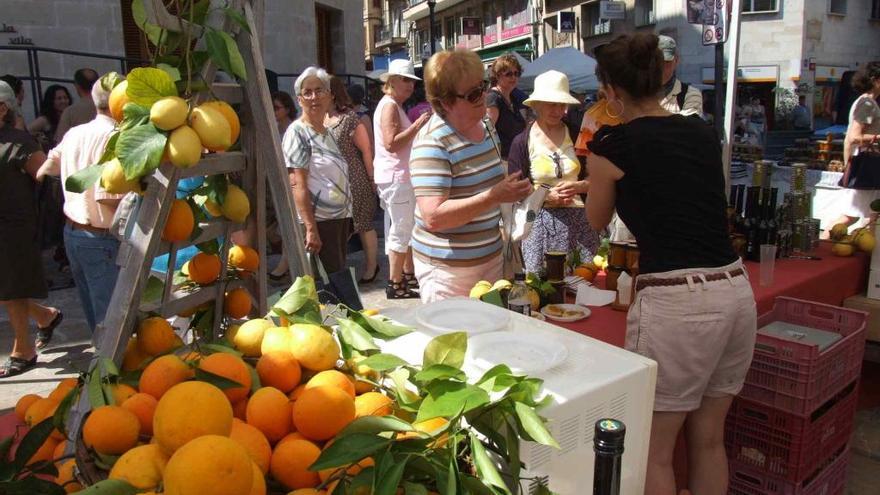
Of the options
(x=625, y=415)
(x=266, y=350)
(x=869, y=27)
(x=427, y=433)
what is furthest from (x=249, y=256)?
(x=869, y=27)

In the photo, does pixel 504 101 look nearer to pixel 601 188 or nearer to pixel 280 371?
pixel 601 188

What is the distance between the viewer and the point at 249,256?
71.3 inches

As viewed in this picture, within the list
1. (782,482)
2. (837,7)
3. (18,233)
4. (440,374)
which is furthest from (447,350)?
(837,7)

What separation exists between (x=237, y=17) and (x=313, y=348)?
755 millimetres

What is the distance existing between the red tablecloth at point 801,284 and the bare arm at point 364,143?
8.67ft

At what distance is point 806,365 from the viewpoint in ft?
7.52

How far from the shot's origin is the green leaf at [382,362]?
3.89ft

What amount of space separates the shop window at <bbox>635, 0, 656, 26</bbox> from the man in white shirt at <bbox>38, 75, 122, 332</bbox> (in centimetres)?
2245

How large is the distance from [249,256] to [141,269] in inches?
20.1

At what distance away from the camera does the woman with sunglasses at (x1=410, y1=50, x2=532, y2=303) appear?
7.68 ft

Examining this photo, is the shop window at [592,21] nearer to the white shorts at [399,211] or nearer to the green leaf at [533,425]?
the white shorts at [399,211]

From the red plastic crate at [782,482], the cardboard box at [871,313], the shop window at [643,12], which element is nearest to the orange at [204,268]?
the red plastic crate at [782,482]

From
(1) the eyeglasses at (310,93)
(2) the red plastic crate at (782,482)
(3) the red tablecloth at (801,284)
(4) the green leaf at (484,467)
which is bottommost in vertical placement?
(2) the red plastic crate at (782,482)

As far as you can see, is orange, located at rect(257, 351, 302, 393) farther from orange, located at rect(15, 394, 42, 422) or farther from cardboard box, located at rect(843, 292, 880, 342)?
cardboard box, located at rect(843, 292, 880, 342)
